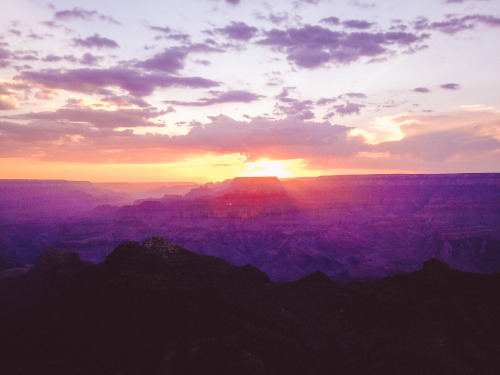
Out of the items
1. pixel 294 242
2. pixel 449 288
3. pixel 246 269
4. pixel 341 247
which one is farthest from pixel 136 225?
pixel 449 288

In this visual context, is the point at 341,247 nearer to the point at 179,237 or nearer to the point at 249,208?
the point at 249,208

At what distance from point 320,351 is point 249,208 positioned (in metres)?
148

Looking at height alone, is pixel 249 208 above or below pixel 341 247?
above

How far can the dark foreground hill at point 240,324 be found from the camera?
129 ft

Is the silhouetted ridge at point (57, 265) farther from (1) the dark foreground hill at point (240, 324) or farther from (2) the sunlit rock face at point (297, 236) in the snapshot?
(2) the sunlit rock face at point (297, 236)

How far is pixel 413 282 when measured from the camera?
5888cm

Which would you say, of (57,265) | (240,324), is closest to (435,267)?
(240,324)

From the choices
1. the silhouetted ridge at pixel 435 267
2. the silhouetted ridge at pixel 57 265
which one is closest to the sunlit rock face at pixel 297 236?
the silhouetted ridge at pixel 57 265

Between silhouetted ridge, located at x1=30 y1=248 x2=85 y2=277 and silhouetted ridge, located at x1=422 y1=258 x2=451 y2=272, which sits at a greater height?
silhouetted ridge, located at x1=422 y1=258 x2=451 y2=272

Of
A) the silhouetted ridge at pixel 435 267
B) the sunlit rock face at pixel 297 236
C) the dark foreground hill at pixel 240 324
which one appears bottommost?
the sunlit rock face at pixel 297 236

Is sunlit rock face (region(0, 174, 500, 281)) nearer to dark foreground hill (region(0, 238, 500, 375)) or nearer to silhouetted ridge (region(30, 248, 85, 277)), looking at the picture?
silhouetted ridge (region(30, 248, 85, 277))

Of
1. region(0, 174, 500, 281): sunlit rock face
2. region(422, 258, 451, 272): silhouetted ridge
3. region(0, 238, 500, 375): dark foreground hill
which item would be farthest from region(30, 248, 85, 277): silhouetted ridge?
region(422, 258, 451, 272): silhouetted ridge

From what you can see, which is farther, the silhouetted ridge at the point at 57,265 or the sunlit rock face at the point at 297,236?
the sunlit rock face at the point at 297,236

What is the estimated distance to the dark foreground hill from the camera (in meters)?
39.2
